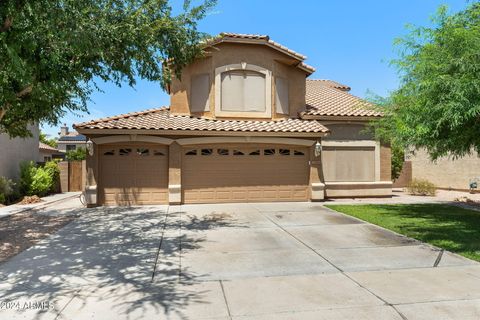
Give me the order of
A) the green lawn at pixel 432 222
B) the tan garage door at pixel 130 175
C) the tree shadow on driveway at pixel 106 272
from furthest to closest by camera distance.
A: the tan garage door at pixel 130 175 < the green lawn at pixel 432 222 < the tree shadow on driveway at pixel 106 272

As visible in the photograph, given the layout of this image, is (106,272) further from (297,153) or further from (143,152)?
(297,153)

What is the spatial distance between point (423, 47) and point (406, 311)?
6184 mm

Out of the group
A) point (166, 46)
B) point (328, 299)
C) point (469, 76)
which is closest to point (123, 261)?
point (328, 299)

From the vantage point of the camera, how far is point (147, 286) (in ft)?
17.8

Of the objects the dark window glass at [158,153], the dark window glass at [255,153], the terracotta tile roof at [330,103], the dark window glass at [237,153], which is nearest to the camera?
the dark window glass at [158,153]

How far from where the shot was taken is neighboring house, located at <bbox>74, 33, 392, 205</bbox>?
47.3ft

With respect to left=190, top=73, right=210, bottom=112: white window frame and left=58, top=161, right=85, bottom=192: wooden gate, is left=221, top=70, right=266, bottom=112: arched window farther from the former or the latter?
left=58, top=161, right=85, bottom=192: wooden gate

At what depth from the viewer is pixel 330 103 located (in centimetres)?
1870

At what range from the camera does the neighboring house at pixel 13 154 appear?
712 inches

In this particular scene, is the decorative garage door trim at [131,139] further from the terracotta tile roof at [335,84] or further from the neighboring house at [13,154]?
the terracotta tile roof at [335,84]

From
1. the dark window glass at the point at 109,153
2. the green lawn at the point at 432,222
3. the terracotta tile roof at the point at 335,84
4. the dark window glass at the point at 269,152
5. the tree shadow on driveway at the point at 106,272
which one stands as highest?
the terracotta tile roof at the point at 335,84

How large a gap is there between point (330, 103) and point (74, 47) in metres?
14.4

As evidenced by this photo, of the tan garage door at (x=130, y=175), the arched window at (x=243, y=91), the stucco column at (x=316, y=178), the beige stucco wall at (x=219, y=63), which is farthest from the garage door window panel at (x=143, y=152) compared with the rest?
the stucco column at (x=316, y=178)

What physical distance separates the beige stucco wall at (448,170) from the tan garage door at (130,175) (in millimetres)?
15002
